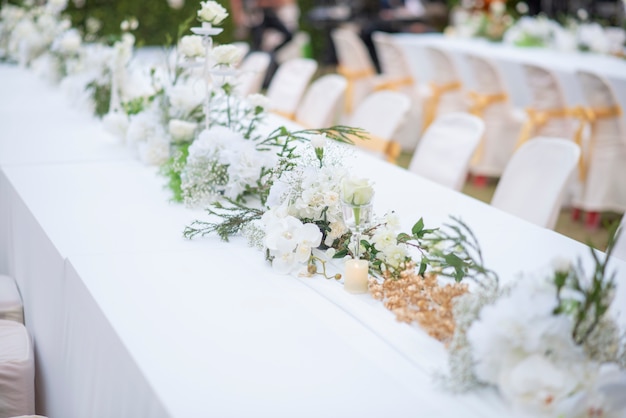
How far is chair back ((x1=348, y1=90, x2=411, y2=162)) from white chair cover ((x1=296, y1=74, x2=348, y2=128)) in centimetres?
48

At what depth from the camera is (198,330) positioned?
1749 mm

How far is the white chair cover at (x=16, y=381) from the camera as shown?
209 cm

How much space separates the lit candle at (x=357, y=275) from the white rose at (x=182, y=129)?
119cm

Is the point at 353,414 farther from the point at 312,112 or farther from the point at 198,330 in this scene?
the point at 312,112

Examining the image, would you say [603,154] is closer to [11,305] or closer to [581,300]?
[11,305]

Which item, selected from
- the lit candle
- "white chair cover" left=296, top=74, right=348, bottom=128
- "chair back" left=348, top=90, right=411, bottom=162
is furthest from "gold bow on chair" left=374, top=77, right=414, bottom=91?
the lit candle

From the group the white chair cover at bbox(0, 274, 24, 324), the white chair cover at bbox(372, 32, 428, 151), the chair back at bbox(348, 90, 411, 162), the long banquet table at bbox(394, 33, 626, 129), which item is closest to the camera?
the white chair cover at bbox(0, 274, 24, 324)

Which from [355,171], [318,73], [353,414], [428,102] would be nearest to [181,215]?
[355,171]

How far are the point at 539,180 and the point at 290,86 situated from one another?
276 cm

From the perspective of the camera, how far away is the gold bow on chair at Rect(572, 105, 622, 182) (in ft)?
16.2

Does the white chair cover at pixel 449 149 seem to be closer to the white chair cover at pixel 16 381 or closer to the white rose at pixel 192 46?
the white rose at pixel 192 46

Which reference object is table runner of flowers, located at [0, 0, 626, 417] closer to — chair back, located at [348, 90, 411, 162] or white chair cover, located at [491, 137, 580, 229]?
white chair cover, located at [491, 137, 580, 229]

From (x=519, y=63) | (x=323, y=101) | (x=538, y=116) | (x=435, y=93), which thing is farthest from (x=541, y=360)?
(x=435, y=93)

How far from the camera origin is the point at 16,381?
2.10 metres
